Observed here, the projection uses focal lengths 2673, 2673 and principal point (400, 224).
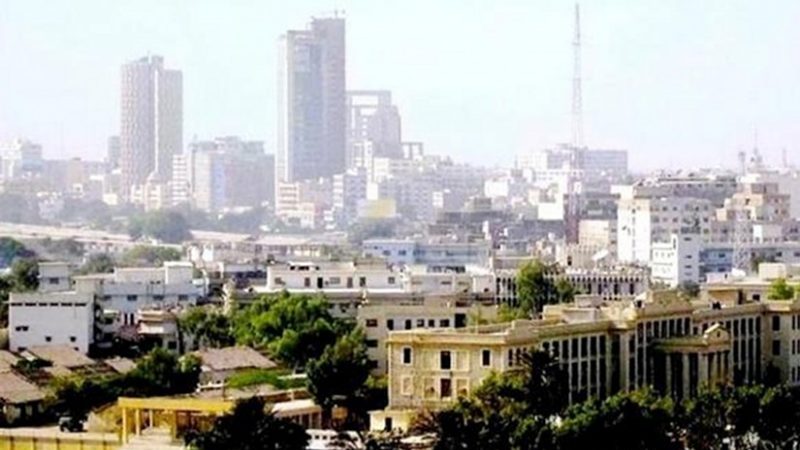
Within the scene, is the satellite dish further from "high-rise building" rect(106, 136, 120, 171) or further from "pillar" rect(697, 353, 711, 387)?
"high-rise building" rect(106, 136, 120, 171)

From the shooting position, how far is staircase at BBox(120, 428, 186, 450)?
22781 mm

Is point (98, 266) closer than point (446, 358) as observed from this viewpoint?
No

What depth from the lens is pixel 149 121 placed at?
109 m

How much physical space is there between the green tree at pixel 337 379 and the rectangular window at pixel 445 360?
1.07 m

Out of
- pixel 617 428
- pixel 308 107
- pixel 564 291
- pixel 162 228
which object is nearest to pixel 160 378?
pixel 617 428

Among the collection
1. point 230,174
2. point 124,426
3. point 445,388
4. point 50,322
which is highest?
point 230,174

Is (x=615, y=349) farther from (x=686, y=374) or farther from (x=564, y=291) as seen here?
(x=564, y=291)

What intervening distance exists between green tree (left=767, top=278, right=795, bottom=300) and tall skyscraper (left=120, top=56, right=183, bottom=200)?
74562 mm

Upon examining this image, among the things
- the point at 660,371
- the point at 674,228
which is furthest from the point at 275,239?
the point at 660,371

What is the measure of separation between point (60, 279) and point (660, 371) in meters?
17.3

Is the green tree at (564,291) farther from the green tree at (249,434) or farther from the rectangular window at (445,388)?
the green tree at (249,434)

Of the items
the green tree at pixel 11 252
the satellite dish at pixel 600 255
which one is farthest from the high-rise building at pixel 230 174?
the satellite dish at pixel 600 255

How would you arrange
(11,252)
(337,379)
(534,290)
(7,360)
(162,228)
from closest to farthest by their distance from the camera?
(337,379) → (7,360) → (534,290) → (11,252) → (162,228)

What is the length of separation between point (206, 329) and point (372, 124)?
82.2 m
